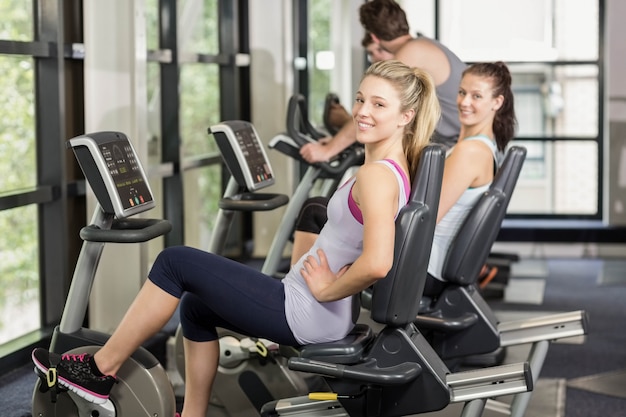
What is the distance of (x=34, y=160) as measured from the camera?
4.15 meters

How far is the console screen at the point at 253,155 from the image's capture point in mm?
3658

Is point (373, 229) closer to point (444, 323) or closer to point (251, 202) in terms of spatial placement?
point (444, 323)

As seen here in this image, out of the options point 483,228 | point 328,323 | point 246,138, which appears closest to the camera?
point 328,323

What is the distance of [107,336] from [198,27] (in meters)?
3.19

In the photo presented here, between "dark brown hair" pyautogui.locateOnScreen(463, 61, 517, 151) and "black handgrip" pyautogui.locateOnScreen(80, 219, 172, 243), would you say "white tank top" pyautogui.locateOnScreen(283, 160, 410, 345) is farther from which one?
"dark brown hair" pyautogui.locateOnScreen(463, 61, 517, 151)

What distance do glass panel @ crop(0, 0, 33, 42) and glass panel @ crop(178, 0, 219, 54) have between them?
136 centimetres

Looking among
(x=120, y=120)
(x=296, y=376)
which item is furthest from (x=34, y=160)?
(x=296, y=376)

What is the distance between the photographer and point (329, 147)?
408cm

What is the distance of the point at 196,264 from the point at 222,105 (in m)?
3.82

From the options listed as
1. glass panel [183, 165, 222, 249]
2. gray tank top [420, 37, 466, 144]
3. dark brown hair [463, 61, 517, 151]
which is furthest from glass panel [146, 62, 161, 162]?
dark brown hair [463, 61, 517, 151]

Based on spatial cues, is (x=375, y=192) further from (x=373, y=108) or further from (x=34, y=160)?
(x=34, y=160)

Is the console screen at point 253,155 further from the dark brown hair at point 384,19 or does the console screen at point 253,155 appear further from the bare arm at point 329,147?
the dark brown hair at point 384,19

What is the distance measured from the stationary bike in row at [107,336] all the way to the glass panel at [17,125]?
3.50 ft

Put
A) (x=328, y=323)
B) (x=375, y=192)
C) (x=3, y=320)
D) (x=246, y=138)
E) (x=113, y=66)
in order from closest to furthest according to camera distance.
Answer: (x=375, y=192) < (x=328, y=323) < (x=246, y=138) < (x=3, y=320) < (x=113, y=66)
